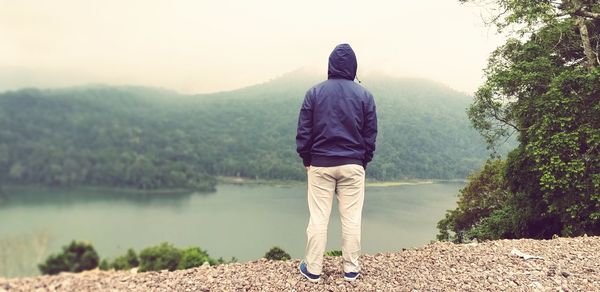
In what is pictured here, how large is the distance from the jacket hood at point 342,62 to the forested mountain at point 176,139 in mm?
10949

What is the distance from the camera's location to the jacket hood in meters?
3.84

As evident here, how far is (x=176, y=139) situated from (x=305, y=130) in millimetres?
90503

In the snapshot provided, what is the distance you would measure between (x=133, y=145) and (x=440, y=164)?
113m

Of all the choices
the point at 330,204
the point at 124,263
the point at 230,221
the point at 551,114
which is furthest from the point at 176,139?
the point at 330,204

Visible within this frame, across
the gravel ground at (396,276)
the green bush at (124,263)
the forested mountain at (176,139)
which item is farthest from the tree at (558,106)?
the forested mountain at (176,139)

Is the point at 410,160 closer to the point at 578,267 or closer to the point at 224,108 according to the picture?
the point at 224,108

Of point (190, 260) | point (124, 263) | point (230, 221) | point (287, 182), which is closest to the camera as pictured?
point (124, 263)

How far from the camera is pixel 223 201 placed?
89562 mm

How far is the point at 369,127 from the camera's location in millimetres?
3863

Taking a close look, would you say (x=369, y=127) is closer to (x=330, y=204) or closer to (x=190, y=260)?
(x=330, y=204)

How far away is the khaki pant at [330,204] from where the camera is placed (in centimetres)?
373

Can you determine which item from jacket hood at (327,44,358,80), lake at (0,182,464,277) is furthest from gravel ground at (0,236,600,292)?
lake at (0,182,464,277)

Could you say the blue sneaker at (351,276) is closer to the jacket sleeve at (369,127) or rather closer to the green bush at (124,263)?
the jacket sleeve at (369,127)

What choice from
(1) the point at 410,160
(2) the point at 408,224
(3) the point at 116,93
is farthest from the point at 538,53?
(1) the point at 410,160
